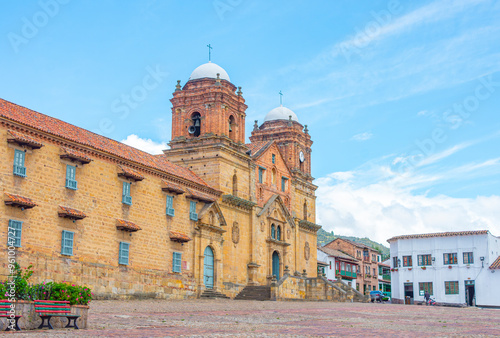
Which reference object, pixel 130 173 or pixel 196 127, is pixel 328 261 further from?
pixel 130 173

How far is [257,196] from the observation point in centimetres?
4747

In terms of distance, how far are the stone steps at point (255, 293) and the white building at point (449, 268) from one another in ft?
80.5

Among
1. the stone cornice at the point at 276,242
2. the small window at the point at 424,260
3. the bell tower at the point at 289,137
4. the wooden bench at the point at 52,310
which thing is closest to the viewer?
the wooden bench at the point at 52,310

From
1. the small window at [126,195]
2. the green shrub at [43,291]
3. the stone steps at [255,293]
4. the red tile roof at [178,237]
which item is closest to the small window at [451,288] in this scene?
the stone steps at [255,293]

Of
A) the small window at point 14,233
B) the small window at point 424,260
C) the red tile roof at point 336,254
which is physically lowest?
the small window at point 14,233

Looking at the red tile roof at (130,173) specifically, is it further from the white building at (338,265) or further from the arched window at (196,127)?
the white building at (338,265)

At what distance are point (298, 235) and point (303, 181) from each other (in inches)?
217

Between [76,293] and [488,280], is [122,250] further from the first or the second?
[488,280]

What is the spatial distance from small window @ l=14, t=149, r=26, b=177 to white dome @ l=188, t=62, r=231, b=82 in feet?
68.8

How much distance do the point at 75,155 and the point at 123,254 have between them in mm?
6205

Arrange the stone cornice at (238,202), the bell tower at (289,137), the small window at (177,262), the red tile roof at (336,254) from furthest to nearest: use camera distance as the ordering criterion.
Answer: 1. the red tile roof at (336,254)
2. the bell tower at (289,137)
3. the stone cornice at (238,202)
4. the small window at (177,262)

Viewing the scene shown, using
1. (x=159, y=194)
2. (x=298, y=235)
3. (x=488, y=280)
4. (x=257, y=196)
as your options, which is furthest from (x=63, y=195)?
(x=488, y=280)

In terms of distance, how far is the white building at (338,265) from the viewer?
75.9 m

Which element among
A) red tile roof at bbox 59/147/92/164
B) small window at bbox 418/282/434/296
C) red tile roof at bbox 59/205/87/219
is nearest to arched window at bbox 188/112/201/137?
red tile roof at bbox 59/147/92/164
